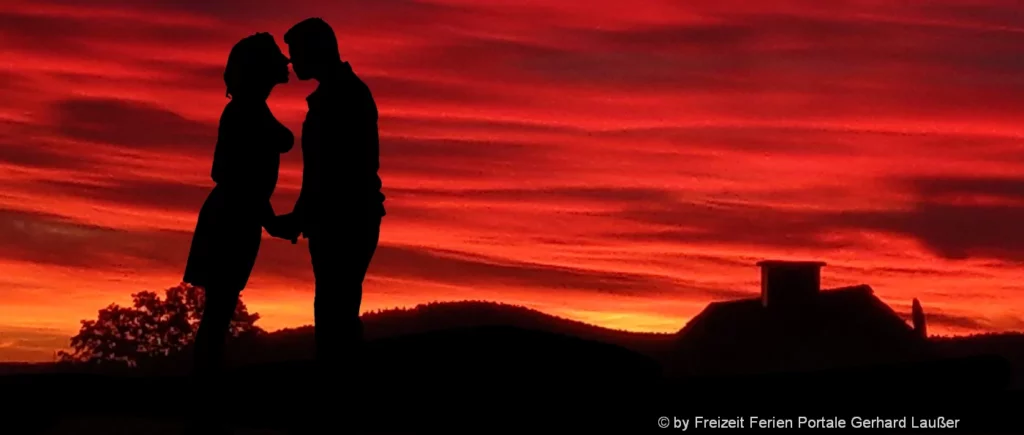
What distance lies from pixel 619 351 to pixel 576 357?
1.58ft

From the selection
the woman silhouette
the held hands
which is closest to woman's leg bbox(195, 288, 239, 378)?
the woman silhouette

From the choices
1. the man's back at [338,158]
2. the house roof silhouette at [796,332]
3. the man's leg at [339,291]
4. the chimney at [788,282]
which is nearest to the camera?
the man's leg at [339,291]

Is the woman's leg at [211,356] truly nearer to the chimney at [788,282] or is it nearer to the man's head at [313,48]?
the man's head at [313,48]

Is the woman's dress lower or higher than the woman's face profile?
lower

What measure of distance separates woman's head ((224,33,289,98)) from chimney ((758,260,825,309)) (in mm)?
45260

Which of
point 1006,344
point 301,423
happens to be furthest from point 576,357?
point 1006,344

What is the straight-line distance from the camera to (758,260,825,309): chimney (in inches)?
2219

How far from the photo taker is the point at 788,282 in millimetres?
58219

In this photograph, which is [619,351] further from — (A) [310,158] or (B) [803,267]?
(B) [803,267]

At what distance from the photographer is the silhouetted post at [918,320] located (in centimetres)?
6850

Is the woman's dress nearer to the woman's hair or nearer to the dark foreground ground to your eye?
the woman's hair

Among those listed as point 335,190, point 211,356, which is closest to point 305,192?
point 335,190

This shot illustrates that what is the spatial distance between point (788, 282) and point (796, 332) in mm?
3796

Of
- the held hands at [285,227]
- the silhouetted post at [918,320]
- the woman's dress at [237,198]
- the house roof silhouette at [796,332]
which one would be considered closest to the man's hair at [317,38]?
the woman's dress at [237,198]
